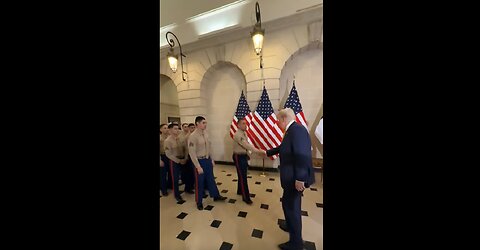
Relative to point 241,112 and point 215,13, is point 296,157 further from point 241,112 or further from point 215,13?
point 215,13

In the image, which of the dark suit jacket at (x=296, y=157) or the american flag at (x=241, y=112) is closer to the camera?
the dark suit jacket at (x=296, y=157)

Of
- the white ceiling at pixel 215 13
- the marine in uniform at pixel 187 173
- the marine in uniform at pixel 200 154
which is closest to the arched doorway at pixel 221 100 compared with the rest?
the white ceiling at pixel 215 13

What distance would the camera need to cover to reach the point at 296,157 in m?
1.91

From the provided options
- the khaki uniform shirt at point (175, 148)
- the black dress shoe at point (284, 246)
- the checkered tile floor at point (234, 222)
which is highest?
the khaki uniform shirt at point (175, 148)

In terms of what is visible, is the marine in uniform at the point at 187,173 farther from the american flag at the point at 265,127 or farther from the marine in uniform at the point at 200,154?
the american flag at the point at 265,127

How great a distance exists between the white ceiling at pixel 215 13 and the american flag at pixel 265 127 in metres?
2.30

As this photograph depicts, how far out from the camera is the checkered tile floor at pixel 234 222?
2.33 metres

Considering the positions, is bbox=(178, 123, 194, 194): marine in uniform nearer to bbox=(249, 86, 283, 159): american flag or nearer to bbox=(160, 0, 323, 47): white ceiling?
bbox=(249, 86, 283, 159): american flag

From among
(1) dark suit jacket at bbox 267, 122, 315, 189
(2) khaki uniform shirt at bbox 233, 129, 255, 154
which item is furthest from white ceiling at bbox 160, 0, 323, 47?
(1) dark suit jacket at bbox 267, 122, 315, 189

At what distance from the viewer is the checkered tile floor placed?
233 centimetres
